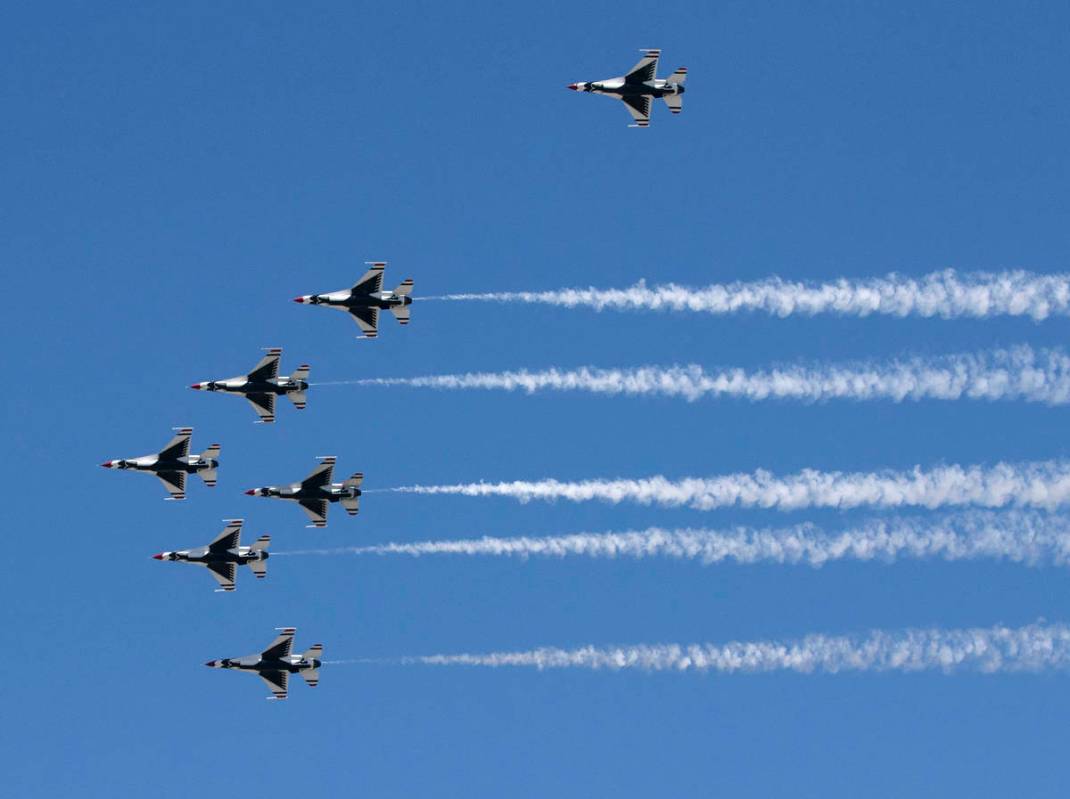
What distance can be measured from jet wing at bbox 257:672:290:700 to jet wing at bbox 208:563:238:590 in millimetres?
6573

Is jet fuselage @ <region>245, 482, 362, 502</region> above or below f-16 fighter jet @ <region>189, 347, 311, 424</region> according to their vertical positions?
below

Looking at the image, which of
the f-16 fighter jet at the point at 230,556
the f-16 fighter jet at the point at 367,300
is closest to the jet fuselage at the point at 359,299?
the f-16 fighter jet at the point at 367,300

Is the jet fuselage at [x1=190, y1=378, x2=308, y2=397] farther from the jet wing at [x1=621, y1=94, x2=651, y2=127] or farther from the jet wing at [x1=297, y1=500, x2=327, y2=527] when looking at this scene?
the jet wing at [x1=621, y1=94, x2=651, y2=127]

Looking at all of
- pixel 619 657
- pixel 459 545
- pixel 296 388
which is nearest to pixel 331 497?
pixel 296 388

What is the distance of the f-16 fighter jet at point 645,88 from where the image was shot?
13062cm

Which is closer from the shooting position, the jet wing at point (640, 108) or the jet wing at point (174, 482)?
the jet wing at point (640, 108)

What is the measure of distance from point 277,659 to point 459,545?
2163 cm

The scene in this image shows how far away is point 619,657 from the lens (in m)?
119

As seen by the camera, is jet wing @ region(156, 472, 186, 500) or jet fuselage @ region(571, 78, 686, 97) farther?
jet wing @ region(156, 472, 186, 500)

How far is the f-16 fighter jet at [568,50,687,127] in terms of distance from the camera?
13062 centimetres

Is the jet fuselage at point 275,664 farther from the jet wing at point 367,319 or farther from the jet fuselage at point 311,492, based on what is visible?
the jet wing at point 367,319

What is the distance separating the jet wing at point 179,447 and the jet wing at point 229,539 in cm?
567

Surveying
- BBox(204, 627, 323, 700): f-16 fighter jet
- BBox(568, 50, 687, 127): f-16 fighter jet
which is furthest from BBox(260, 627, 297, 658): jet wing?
Answer: BBox(568, 50, 687, 127): f-16 fighter jet

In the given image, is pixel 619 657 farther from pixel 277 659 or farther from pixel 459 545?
pixel 277 659
